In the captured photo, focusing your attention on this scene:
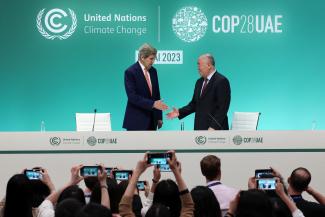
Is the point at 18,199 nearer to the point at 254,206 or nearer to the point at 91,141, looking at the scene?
the point at 254,206

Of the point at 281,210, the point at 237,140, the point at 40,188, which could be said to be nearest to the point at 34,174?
the point at 40,188

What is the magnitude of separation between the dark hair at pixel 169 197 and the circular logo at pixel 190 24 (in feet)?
22.9

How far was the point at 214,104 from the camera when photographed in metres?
7.71

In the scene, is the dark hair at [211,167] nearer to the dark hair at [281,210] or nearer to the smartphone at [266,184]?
the smartphone at [266,184]

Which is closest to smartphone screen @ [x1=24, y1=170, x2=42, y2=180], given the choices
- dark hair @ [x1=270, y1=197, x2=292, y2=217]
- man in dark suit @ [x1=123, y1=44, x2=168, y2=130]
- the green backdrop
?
dark hair @ [x1=270, y1=197, x2=292, y2=217]

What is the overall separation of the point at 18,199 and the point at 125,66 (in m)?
6.91

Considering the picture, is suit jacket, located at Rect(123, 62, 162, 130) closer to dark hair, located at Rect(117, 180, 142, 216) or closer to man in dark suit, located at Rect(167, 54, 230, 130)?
man in dark suit, located at Rect(167, 54, 230, 130)

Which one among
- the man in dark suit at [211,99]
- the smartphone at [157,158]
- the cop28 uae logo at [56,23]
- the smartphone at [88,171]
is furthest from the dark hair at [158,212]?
the cop28 uae logo at [56,23]

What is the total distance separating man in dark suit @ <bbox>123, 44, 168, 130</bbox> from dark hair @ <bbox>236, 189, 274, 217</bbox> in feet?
15.4

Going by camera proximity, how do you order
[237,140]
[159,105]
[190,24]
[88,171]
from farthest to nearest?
[190,24] < [159,105] < [237,140] < [88,171]

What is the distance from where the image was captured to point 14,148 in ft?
22.7

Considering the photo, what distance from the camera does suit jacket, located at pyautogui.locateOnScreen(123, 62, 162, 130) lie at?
7.94m

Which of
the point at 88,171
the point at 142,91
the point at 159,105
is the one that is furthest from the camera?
the point at 142,91

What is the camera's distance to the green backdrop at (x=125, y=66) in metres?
10.4
